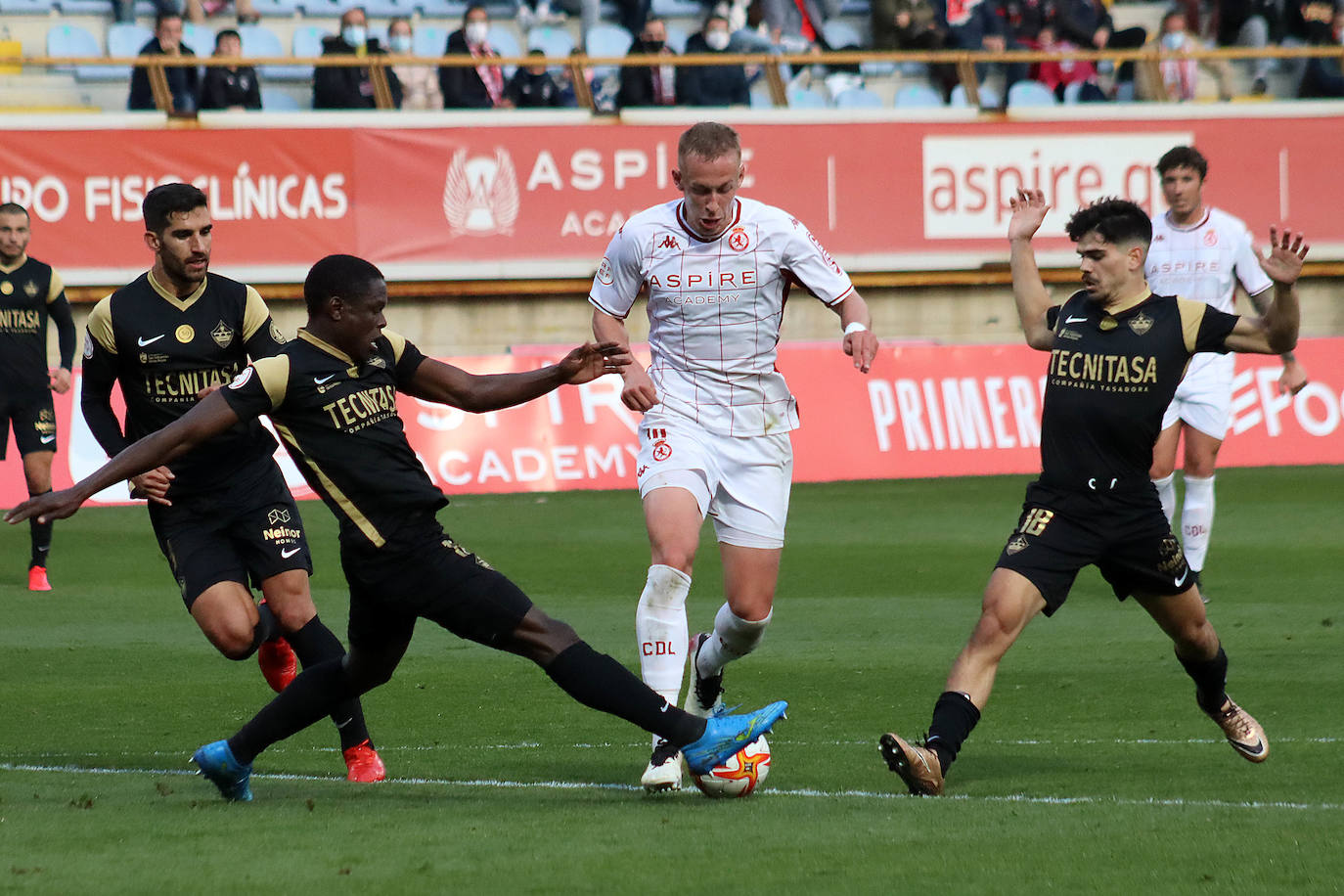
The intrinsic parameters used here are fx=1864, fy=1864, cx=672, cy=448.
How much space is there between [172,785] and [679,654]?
5.96 feet

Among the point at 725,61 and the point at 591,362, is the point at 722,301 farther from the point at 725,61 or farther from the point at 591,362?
the point at 725,61

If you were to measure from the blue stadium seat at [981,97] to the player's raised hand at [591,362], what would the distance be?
16.7 m

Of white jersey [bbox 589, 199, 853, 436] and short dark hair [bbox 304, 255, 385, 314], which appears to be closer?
short dark hair [bbox 304, 255, 385, 314]

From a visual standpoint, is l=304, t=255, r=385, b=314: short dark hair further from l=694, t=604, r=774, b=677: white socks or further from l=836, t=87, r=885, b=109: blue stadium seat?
l=836, t=87, r=885, b=109: blue stadium seat

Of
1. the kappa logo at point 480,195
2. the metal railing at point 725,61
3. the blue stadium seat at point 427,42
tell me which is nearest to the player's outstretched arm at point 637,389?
the kappa logo at point 480,195

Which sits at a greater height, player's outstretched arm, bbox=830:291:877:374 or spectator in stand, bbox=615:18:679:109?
spectator in stand, bbox=615:18:679:109

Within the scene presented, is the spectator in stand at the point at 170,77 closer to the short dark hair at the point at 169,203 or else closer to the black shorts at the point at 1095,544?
the short dark hair at the point at 169,203

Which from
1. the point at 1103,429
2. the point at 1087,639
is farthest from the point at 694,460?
the point at 1087,639

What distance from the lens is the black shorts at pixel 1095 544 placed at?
6316 mm

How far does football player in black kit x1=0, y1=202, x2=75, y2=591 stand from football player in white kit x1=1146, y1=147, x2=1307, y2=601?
22.9 feet

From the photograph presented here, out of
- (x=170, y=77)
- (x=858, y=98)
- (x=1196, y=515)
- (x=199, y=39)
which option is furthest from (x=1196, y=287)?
(x=199, y=39)

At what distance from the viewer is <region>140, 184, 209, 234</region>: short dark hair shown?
7000 millimetres

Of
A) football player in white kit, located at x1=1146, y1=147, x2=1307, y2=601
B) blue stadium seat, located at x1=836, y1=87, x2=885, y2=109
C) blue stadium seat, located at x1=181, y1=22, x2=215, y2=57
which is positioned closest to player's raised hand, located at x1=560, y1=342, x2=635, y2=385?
football player in white kit, located at x1=1146, y1=147, x2=1307, y2=601

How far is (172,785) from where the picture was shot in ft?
21.2
